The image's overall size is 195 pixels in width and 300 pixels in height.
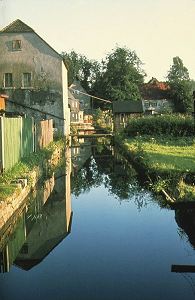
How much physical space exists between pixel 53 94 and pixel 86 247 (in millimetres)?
27353

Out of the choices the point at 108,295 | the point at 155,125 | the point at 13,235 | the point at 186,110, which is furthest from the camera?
the point at 186,110

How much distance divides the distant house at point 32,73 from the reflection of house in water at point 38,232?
2084 cm

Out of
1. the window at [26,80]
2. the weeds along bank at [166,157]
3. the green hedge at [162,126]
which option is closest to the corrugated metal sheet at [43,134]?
the weeds along bank at [166,157]

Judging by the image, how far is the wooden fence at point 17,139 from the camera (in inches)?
579

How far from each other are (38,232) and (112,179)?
30.4 ft

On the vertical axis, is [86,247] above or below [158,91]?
below

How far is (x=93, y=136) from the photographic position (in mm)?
46812

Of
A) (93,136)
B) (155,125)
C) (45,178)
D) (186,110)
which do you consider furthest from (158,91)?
(45,178)

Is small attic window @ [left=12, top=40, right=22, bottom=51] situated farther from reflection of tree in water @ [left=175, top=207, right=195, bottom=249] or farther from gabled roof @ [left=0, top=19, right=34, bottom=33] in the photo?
reflection of tree in water @ [left=175, top=207, right=195, bottom=249]

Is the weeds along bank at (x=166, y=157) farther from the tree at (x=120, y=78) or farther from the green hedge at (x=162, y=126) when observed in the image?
the tree at (x=120, y=78)

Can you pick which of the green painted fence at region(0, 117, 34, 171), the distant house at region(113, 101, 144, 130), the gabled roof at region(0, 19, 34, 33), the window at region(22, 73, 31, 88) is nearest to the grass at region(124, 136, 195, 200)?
the green painted fence at region(0, 117, 34, 171)

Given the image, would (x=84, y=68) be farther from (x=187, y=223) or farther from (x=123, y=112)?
(x=187, y=223)

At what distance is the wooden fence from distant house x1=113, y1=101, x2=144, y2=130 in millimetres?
25162

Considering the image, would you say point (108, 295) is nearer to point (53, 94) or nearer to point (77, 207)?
point (77, 207)
